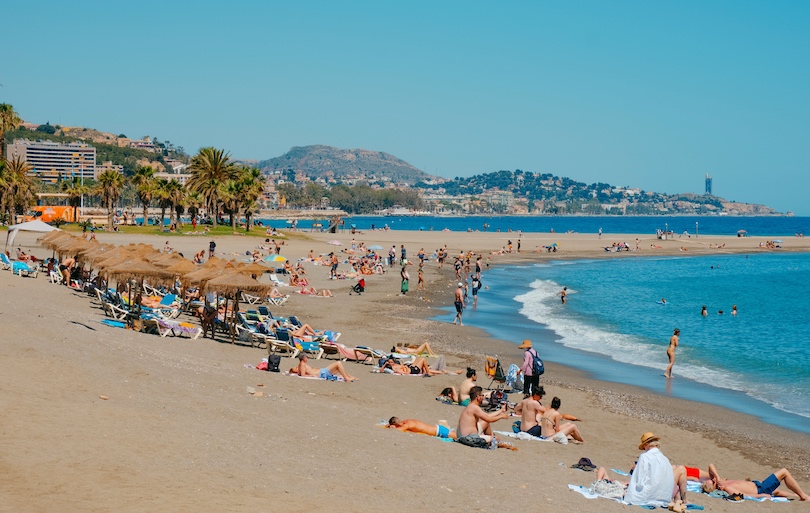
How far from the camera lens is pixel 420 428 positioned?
38.6 feet

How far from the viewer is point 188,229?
62.5 metres

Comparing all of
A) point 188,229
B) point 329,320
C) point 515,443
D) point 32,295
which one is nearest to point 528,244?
point 188,229

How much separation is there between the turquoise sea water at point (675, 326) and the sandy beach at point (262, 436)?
199 centimetres

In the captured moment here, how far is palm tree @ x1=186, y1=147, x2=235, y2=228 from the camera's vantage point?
6569 centimetres

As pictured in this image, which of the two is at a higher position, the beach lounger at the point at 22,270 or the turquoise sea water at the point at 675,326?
the beach lounger at the point at 22,270

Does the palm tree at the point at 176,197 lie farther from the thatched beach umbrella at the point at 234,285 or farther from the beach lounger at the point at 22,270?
the thatched beach umbrella at the point at 234,285

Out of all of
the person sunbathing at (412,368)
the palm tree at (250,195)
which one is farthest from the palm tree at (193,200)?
the person sunbathing at (412,368)

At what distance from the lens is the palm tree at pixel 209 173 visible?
65.7m

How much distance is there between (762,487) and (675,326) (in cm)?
2085

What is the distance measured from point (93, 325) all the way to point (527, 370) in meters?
9.12

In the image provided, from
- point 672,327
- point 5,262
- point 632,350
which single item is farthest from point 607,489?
point 5,262

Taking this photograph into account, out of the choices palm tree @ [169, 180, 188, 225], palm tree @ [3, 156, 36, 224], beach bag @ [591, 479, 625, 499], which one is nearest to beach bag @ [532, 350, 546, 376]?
beach bag @ [591, 479, 625, 499]

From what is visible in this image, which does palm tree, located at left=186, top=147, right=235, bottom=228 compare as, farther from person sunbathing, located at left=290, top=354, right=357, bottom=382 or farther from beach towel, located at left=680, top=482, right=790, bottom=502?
beach towel, located at left=680, top=482, right=790, bottom=502

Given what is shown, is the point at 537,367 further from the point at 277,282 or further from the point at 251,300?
the point at 277,282
